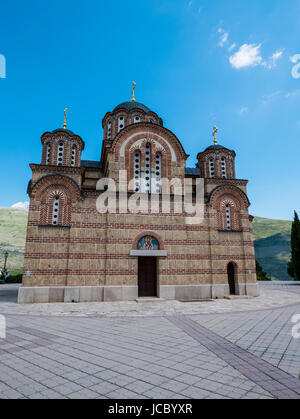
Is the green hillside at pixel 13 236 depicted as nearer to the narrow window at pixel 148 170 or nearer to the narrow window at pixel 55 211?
the narrow window at pixel 55 211

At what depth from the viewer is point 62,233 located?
46.5ft

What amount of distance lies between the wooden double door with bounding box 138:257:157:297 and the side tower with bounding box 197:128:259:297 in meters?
3.62

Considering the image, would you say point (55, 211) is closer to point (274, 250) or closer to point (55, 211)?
point (55, 211)

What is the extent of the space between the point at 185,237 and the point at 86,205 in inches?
250

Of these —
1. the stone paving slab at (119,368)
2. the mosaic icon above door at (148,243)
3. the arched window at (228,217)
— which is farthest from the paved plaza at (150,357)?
the arched window at (228,217)

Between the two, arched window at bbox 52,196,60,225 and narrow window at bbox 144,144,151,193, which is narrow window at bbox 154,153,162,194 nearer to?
narrow window at bbox 144,144,151,193

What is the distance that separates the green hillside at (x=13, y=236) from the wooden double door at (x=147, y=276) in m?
39.5

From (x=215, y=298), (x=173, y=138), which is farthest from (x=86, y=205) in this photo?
(x=215, y=298)

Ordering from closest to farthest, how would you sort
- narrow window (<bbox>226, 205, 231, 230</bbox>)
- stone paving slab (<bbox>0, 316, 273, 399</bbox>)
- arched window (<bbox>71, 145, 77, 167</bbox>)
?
stone paving slab (<bbox>0, 316, 273, 399</bbox>) < narrow window (<bbox>226, 205, 231, 230</bbox>) < arched window (<bbox>71, 145, 77, 167</bbox>)

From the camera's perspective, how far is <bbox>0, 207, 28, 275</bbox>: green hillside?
174 feet

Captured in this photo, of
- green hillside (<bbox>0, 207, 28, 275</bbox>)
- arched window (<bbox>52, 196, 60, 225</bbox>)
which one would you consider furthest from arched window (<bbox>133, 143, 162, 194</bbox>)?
green hillside (<bbox>0, 207, 28, 275</bbox>)

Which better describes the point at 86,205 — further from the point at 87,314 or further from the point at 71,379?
the point at 71,379

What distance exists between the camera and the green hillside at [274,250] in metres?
66.6

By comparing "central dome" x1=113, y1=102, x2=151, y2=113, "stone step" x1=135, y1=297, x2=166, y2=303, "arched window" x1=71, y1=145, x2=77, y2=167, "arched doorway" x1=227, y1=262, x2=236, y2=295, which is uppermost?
"central dome" x1=113, y1=102, x2=151, y2=113
